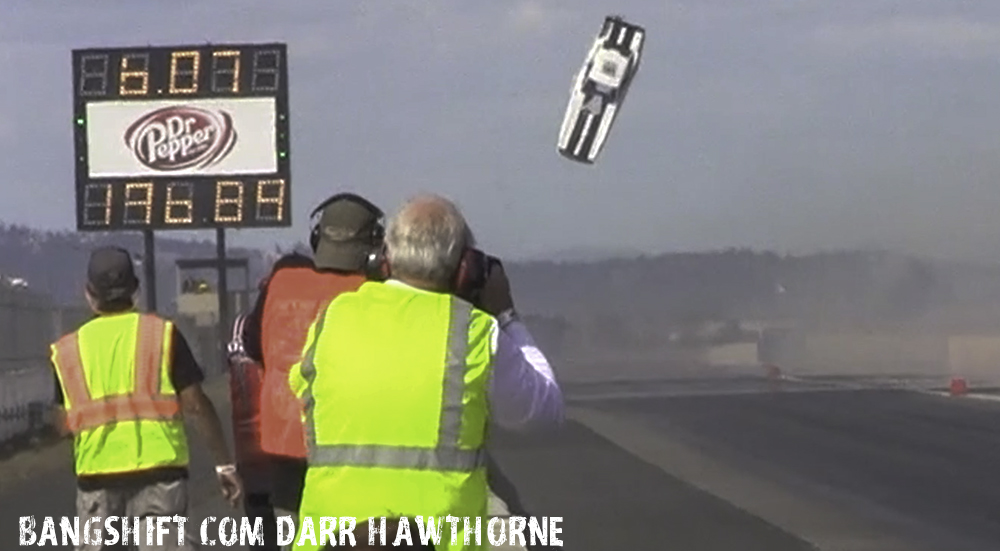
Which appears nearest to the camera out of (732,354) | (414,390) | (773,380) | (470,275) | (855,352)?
(414,390)

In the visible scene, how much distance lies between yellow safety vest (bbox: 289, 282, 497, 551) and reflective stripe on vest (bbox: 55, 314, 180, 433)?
2.98 metres

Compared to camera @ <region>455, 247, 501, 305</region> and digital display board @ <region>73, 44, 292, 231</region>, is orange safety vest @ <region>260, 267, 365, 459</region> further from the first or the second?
digital display board @ <region>73, 44, 292, 231</region>

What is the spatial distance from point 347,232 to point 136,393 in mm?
1120

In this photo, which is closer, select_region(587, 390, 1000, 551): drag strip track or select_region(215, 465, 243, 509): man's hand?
select_region(215, 465, 243, 509): man's hand

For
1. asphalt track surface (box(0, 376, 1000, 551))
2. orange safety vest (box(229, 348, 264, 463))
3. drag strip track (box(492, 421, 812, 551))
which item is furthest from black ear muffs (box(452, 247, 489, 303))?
drag strip track (box(492, 421, 812, 551))

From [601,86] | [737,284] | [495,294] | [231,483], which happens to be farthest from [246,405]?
[737,284]

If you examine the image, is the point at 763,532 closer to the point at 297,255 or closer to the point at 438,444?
the point at 297,255

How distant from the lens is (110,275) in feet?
27.1

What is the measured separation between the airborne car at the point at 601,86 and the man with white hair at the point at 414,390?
8.84 m

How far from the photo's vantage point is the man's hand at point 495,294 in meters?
5.57

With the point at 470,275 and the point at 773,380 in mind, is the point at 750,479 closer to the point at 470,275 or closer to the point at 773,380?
the point at 470,275

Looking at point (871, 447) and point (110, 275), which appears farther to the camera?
point (871, 447)

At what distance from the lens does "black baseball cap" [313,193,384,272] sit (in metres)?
7.66

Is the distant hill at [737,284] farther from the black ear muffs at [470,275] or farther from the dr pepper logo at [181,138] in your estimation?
the black ear muffs at [470,275]
